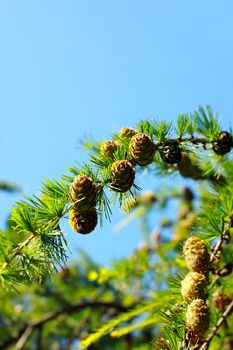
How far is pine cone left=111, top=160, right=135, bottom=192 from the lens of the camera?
86 cm

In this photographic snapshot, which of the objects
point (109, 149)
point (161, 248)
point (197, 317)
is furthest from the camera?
point (161, 248)

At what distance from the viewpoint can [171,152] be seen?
1.05 meters

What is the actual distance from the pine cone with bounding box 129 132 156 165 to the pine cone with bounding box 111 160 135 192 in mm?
34

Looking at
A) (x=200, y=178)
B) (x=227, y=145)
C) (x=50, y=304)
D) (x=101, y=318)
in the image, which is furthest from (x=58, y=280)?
(x=227, y=145)

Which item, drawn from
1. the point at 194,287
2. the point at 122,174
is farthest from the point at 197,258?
the point at 122,174

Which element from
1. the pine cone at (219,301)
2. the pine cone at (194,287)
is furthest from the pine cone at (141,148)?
the pine cone at (219,301)

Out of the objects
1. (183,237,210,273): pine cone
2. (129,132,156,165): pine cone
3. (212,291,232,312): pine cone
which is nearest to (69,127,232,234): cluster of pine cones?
A: (129,132,156,165): pine cone

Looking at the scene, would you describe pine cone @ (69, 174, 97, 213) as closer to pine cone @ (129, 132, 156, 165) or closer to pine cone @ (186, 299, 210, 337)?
pine cone @ (129, 132, 156, 165)

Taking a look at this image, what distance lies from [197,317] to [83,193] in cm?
27

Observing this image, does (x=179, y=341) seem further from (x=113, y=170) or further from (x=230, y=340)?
(x=230, y=340)

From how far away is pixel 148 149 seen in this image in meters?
0.91

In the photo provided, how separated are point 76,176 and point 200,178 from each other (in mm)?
662

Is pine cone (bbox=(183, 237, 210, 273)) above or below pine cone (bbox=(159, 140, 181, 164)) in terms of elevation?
below

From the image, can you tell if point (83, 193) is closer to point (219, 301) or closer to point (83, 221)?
point (83, 221)
